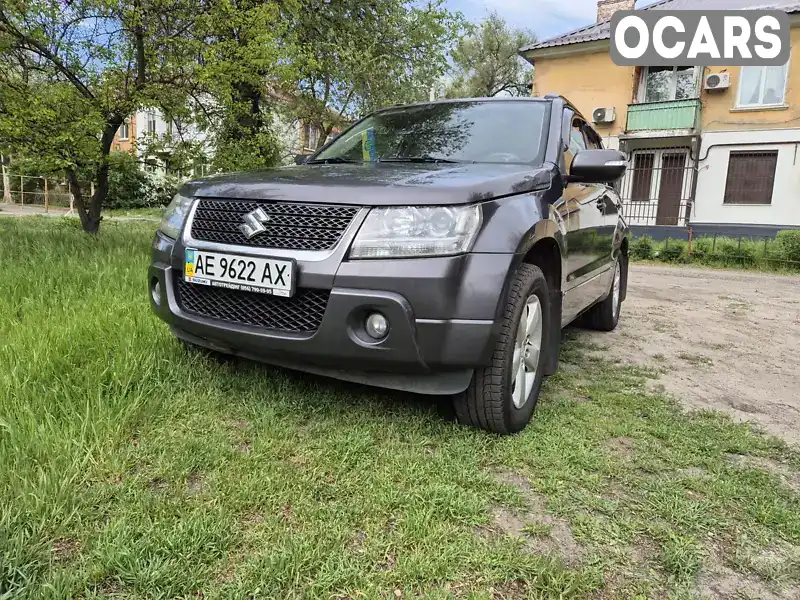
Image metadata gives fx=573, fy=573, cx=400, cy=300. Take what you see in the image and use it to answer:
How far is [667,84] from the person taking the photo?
686 inches

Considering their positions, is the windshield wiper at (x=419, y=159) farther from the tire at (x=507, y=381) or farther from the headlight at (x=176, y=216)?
the headlight at (x=176, y=216)

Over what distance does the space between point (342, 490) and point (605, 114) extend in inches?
718

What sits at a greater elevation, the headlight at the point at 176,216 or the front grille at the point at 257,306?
the headlight at the point at 176,216

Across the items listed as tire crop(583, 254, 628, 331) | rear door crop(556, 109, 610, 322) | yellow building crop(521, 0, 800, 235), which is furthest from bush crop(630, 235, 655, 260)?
rear door crop(556, 109, 610, 322)

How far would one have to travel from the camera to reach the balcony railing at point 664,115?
16.5m

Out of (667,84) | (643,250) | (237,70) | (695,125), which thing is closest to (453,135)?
(237,70)

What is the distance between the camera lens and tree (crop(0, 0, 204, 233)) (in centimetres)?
579

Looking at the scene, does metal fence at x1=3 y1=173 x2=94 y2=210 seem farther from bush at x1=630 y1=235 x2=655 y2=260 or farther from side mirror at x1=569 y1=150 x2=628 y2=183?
side mirror at x1=569 y1=150 x2=628 y2=183

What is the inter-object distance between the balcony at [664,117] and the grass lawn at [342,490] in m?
16.3

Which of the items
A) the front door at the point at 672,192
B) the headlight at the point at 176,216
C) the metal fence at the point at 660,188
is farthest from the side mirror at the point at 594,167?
the front door at the point at 672,192

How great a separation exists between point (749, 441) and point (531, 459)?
108cm

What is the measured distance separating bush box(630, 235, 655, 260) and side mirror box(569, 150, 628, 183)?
9587mm

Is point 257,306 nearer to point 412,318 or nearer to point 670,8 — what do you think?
point 412,318

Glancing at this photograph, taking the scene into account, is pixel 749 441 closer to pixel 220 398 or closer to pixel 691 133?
pixel 220 398
